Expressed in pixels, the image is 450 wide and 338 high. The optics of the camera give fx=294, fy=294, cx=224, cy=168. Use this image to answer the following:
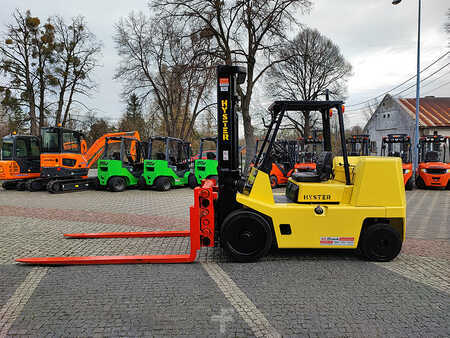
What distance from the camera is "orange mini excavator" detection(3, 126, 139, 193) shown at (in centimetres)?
1393

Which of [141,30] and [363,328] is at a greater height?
[141,30]

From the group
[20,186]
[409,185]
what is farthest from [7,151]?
[409,185]

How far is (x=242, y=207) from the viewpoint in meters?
4.82

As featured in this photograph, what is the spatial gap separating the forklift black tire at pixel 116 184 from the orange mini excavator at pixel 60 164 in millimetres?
1484

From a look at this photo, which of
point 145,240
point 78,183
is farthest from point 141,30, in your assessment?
point 145,240

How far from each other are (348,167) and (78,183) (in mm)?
13076

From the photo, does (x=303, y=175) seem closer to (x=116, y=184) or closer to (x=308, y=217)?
(x=308, y=217)

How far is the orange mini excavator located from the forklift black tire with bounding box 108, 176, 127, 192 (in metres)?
1.48

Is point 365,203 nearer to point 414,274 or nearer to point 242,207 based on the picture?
point 414,274

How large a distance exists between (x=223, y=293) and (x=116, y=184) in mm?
11511

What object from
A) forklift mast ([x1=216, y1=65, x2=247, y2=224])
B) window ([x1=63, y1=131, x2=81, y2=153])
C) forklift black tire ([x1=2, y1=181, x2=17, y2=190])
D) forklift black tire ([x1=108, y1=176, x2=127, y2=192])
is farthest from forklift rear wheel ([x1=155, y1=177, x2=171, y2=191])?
forklift mast ([x1=216, y1=65, x2=247, y2=224])

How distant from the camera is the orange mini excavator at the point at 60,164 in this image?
1393 cm

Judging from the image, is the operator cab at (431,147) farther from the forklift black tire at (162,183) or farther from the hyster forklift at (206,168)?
the forklift black tire at (162,183)

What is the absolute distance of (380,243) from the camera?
15.3 ft
